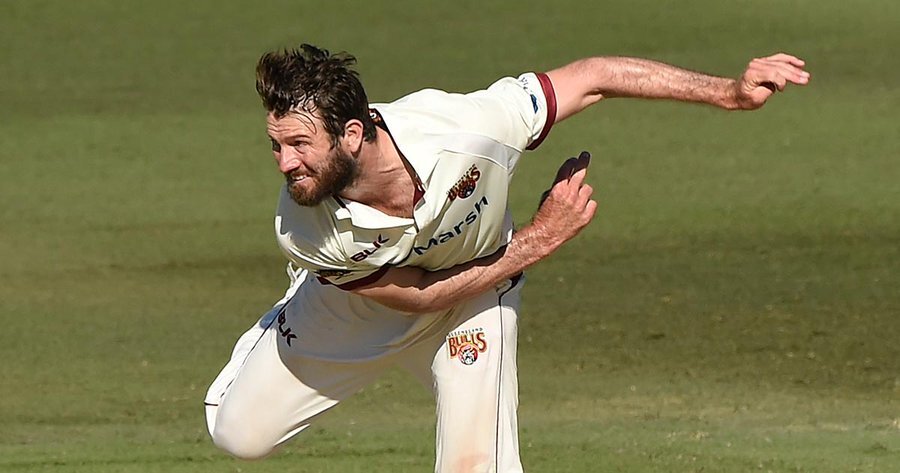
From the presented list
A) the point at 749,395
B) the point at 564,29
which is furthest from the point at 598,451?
the point at 564,29

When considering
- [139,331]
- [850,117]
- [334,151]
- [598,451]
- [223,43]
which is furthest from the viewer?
[223,43]

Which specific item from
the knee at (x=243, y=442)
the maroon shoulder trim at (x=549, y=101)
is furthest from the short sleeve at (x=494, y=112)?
the knee at (x=243, y=442)

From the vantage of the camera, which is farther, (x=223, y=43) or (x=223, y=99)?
(x=223, y=43)

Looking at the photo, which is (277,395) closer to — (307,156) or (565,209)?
(307,156)

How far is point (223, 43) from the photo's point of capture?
61.2ft

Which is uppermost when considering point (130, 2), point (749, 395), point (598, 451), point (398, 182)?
point (398, 182)

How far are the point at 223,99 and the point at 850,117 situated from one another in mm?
5965

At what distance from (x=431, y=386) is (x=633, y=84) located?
4.79ft

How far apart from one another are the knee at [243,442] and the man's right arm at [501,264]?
2.59 ft

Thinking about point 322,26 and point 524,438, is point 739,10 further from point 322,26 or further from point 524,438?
point 524,438

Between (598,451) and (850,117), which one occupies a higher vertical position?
(598,451)

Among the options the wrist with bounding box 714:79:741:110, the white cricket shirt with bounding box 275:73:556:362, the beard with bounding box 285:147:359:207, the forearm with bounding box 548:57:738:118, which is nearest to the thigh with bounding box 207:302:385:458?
the white cricket shirt with bounding box 275:73:556:362

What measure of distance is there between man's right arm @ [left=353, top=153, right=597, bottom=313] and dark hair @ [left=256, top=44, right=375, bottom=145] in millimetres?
626

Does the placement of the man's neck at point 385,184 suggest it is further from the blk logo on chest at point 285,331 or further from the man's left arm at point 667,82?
the blk logo on chest at point 285,331
